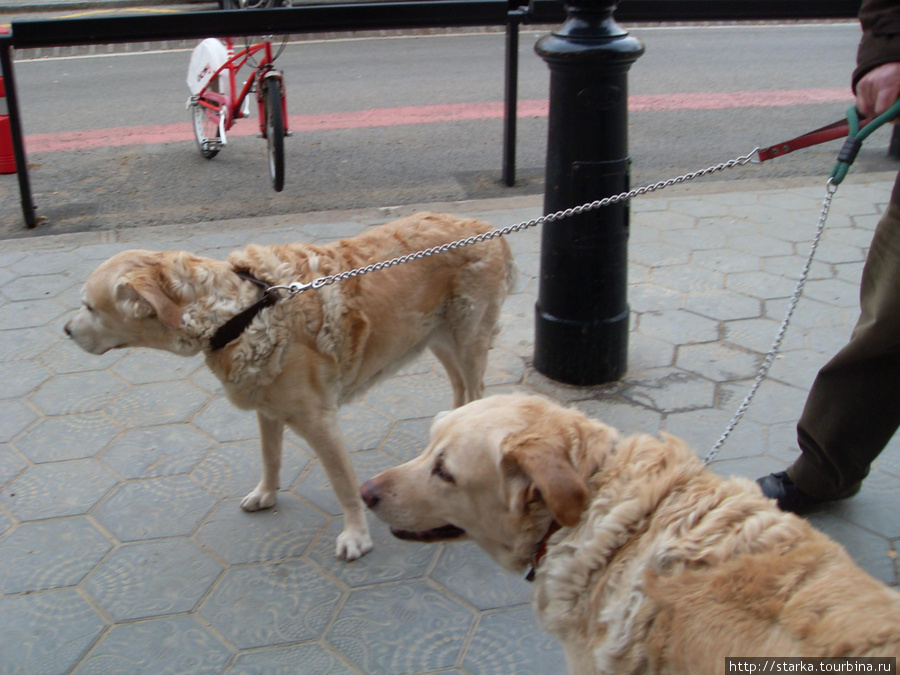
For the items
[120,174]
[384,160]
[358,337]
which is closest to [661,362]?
[358,337]

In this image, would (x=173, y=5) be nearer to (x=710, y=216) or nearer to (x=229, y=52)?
(x=229, y=52)

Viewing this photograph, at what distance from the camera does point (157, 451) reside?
11.9ft

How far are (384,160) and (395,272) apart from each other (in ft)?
16.0

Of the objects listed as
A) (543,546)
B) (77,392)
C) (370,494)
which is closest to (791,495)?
(543,546)

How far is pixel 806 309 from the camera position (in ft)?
15.2

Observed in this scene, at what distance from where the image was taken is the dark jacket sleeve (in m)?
2.27

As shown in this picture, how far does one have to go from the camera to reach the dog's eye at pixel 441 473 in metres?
2.08

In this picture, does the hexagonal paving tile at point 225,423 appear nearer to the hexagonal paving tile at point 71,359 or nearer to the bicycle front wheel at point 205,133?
the hexagonal paving tile at point 71,359

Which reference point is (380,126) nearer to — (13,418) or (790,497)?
(13,418)

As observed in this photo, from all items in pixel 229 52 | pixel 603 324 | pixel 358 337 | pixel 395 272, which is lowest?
pixel 603 324

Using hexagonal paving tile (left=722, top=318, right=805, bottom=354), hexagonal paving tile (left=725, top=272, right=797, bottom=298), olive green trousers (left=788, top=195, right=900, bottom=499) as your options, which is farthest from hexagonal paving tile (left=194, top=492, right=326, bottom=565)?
hexagonal paving tile (left=725, top=272, right=797, bottom=298)

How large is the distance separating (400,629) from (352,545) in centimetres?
45

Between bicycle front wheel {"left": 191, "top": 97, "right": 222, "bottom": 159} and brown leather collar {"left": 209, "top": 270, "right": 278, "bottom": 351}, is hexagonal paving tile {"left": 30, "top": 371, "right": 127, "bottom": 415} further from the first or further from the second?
bicycle front wheel {"left": 191, "top": 97, "right": 222, "bottom": 159}

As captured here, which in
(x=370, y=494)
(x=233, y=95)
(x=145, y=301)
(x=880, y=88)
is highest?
(x=880, y=88)
